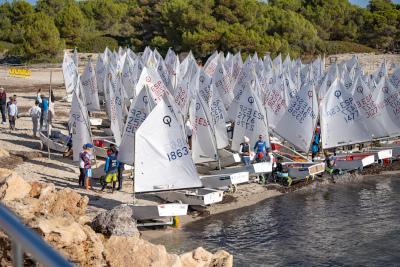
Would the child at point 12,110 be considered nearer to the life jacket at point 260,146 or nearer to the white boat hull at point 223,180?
the white boat hull at point 223,180

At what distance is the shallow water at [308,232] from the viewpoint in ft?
53.9

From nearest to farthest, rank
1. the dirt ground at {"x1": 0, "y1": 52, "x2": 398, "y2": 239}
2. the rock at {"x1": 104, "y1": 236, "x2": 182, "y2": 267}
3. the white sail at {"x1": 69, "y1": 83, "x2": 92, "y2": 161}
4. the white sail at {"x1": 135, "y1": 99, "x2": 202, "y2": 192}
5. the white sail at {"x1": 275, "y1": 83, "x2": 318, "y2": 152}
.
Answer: the rock at {"x1": 104, "y1": 236, "x2": 182, "y2": 267} → the white sail at {"x1": 135, "y1": 99, "x2": 202, "y2": 192} → the dirt ground at {"x1": 0, "y1": 52, "x2": 398, "y2": 239} → the white sail at {"x1": 69, "y1": 83, "x2": 92, "y2": 161} → the white sail at {"x1": 275, "y1": 83, "x2": 318, "y2": 152}

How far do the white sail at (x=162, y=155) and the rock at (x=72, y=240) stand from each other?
Result: 745cm

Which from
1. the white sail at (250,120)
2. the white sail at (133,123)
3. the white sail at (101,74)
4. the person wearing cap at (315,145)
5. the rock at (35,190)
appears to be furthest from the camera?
the white sail at (101,74)

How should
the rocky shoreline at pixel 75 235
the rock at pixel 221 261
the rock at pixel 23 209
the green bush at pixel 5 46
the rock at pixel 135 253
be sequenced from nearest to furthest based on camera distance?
1. the rocky shoreline at pixel 75 235
2. the rock at pixel 23 209
3. the rock at pixel 135 253
4. the rock at pixel 221 261
5. the green bush at pixel 5 46

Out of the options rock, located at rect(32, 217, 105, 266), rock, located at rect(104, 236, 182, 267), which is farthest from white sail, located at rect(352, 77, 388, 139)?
rock, located at rect(32, 217, 105, 266)

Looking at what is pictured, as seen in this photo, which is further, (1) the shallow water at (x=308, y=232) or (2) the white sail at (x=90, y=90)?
(2) the white sail at (x=90, y=90)

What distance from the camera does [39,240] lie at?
2.68 meters

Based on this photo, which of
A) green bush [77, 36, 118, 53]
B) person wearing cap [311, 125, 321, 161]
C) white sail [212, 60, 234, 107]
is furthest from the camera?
green bush [77, 36, 118, 53]

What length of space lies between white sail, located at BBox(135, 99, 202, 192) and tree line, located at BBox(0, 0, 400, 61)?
147 feet

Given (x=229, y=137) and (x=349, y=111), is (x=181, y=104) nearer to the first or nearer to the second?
(x=229, y=137)

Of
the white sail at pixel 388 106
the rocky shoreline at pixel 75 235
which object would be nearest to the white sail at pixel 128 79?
the white sail at pixel 388 106

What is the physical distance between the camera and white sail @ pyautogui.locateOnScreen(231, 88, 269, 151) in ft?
82.7

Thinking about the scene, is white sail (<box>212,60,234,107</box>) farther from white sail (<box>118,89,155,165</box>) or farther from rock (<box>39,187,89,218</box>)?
rock (<box>39,187,89,218</box>)
